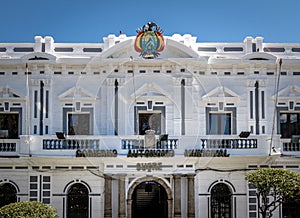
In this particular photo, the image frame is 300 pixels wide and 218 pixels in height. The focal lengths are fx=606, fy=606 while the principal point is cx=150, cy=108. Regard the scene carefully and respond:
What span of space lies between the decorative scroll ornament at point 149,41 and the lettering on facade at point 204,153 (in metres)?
4.84

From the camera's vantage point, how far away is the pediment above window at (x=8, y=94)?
27938 millimetres

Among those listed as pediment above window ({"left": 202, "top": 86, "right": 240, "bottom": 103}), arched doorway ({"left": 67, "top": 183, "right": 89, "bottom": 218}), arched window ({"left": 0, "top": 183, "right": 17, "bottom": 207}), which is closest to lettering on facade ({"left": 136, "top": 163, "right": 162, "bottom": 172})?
arched doorway ({"left": 67, "top": 183, "right": 89, "bottom": 218})

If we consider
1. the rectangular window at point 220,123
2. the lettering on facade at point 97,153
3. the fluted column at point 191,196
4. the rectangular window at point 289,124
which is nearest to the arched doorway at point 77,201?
the lettering on facade at point 97,153

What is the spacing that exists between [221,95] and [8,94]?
9846 mm

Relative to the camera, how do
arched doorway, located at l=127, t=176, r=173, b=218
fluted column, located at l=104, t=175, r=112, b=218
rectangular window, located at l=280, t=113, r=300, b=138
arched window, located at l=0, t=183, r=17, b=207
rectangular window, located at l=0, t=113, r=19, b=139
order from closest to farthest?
fluted column, located at l=104, t=175, r=112, b=218, arched window, located at l=0, t=183, r=17, b=207, arched doorway, located at l=127, t=176, r=173, b=218, rectangular window, located at l=0, t=113, r=19, b=139, rectangular window, located at l=280, t=113, r=300, b=138

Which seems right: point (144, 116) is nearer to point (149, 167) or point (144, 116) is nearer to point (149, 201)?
point (149, 167)

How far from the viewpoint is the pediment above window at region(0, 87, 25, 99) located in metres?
27.9

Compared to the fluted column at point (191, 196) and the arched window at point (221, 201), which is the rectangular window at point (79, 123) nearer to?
the fluted column at point (191, 196)

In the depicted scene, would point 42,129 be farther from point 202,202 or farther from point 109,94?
point 202,202

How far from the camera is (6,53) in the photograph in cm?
2848

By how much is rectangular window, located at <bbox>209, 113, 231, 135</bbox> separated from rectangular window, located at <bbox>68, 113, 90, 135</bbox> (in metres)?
5.71

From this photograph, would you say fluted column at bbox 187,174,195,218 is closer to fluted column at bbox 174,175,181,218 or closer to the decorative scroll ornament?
fluted column at bbox 174,175,181,218

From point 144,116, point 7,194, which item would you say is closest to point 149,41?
point 144,116

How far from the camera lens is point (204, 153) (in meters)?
25.4
